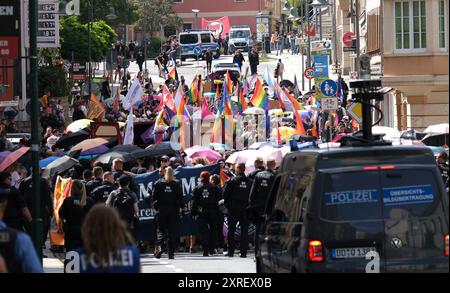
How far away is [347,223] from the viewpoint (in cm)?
1342

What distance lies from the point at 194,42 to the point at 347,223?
256 ft

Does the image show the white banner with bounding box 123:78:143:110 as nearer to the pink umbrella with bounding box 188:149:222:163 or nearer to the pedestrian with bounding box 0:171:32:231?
the pink umbrella with bounding box 188:149:222:163

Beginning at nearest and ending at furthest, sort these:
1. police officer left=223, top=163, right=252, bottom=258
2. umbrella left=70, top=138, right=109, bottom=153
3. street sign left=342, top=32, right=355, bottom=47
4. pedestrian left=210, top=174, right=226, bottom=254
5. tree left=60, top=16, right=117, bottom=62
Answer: police officer left=223, top=163, right=252, bottom=258 → pedestrian left=210, top=174, right=226, bottom=254 → umbrella left=70, top=138, right=109, bottom=153 → street sign left=342, top=32, right=355, bottom=47 → tree left=60, top=16, right=117, bottom=62

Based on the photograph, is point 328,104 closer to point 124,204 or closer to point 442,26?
point 442,26

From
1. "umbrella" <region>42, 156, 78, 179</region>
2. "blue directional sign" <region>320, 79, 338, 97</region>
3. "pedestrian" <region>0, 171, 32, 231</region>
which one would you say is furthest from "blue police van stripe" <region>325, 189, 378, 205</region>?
"blue directional sign" <region>320, 79, 338, 97</region>

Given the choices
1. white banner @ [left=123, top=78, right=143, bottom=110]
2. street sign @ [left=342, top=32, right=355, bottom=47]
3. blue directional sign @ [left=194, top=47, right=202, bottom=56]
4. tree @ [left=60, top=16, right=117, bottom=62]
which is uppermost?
blue directional sign @ [left=194, top=47, right=202, bottom=56]

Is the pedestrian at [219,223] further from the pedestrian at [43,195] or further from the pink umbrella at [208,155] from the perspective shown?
the pink umbrella at [208,155]

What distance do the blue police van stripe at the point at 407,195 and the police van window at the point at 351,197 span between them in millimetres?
96

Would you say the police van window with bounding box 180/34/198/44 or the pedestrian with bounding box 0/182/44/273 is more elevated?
the police van window with bounding box 180/34/198/44

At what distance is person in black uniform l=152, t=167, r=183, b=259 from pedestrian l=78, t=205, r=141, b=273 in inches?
532

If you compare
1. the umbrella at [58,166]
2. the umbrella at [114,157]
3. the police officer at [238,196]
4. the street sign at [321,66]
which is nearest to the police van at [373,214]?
the police officer at [238,196]

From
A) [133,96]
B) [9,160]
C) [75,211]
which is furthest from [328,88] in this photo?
[75,211]

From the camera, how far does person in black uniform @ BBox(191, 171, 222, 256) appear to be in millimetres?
23984

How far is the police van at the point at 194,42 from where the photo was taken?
3553 inches
